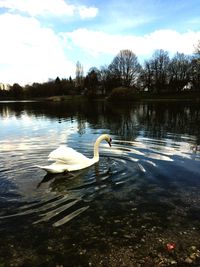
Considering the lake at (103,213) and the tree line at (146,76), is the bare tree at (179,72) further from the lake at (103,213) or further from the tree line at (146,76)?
the lake at (103,213)

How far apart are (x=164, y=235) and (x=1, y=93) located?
16077cm

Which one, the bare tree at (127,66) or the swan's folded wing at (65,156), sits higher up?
the bare tree at (127,66)

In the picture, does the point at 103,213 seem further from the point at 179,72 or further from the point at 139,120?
the point at 179,72

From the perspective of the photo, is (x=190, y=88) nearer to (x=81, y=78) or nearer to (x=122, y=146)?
(x=81, y=78)

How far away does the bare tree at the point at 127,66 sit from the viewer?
11662 cm

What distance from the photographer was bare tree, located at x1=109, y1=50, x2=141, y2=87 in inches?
4592

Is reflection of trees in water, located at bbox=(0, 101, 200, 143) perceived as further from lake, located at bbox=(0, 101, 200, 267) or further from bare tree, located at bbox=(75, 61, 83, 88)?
bare tree, located at bbox=(75, 61, 83, 88)

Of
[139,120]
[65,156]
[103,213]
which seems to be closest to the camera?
[103,213]

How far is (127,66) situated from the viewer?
116625 millimetres

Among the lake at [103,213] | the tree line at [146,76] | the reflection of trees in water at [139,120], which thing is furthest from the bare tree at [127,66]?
the lake at [103,213]

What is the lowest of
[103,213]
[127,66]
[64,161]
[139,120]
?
[139,120]

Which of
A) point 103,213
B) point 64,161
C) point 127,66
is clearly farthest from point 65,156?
point 127,66

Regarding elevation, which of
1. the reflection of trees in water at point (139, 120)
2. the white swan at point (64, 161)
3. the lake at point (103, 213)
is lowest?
the reflection of trees in water at point (139, 120)

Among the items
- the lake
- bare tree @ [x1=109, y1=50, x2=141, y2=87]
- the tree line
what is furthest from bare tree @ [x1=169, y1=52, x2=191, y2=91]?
the lake
